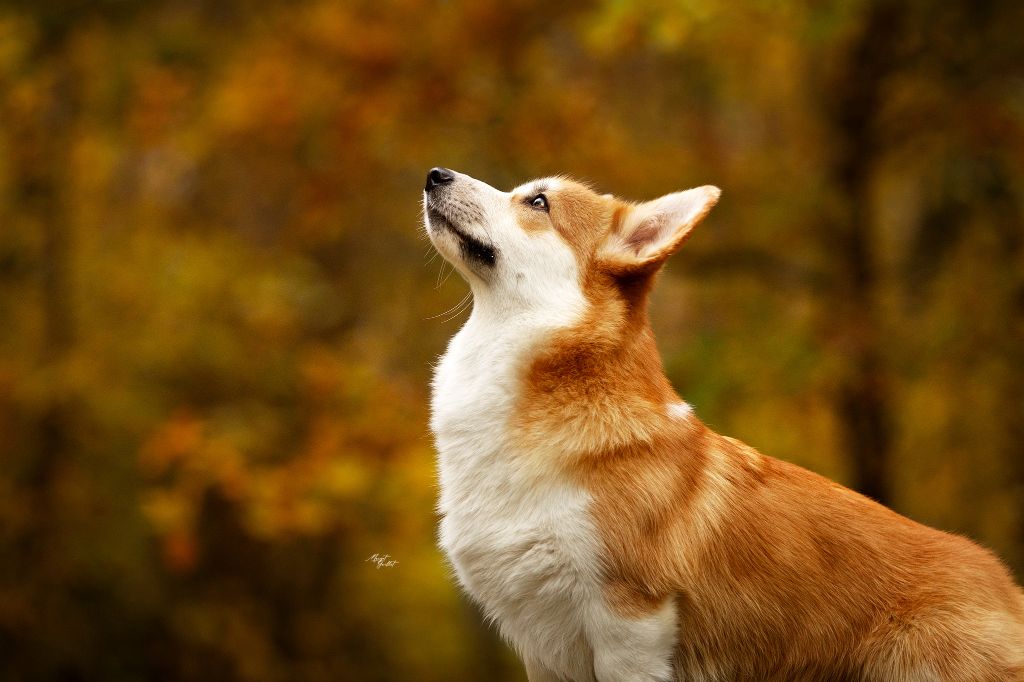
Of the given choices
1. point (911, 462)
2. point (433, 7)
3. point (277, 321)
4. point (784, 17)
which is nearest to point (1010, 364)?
point (911, 462)

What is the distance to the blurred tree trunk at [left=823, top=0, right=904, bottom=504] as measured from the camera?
786cm

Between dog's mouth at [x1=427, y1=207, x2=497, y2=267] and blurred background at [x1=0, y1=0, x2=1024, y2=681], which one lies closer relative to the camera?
dog's mouth at [x1=427, y1=207, x2=497, y2=267]

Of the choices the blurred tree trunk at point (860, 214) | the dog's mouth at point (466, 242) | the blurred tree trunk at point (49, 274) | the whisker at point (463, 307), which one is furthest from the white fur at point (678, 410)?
the blurred tree trunk at point (49, 274)

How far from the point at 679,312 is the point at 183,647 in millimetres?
5607

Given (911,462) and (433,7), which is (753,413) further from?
(433,7)

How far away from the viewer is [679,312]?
34.9 ft

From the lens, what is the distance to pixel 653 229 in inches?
142

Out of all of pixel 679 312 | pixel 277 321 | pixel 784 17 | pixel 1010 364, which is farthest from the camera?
pixel 679 312

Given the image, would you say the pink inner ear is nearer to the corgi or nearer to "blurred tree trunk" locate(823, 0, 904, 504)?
the corgi

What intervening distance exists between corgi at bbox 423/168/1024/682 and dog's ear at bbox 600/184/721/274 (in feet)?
0.04

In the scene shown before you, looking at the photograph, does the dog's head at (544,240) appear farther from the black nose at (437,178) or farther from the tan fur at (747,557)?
the tan fur at (747,557)

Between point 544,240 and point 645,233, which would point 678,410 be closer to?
point 645,233

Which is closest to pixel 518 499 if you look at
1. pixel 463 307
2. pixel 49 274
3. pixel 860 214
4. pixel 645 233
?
pixel 645 233

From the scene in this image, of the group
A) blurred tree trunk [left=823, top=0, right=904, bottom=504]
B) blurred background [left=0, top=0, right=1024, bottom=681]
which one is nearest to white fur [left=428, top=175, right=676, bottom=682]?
blurred background [left=0, top=0, right=1024, bottom=681]
